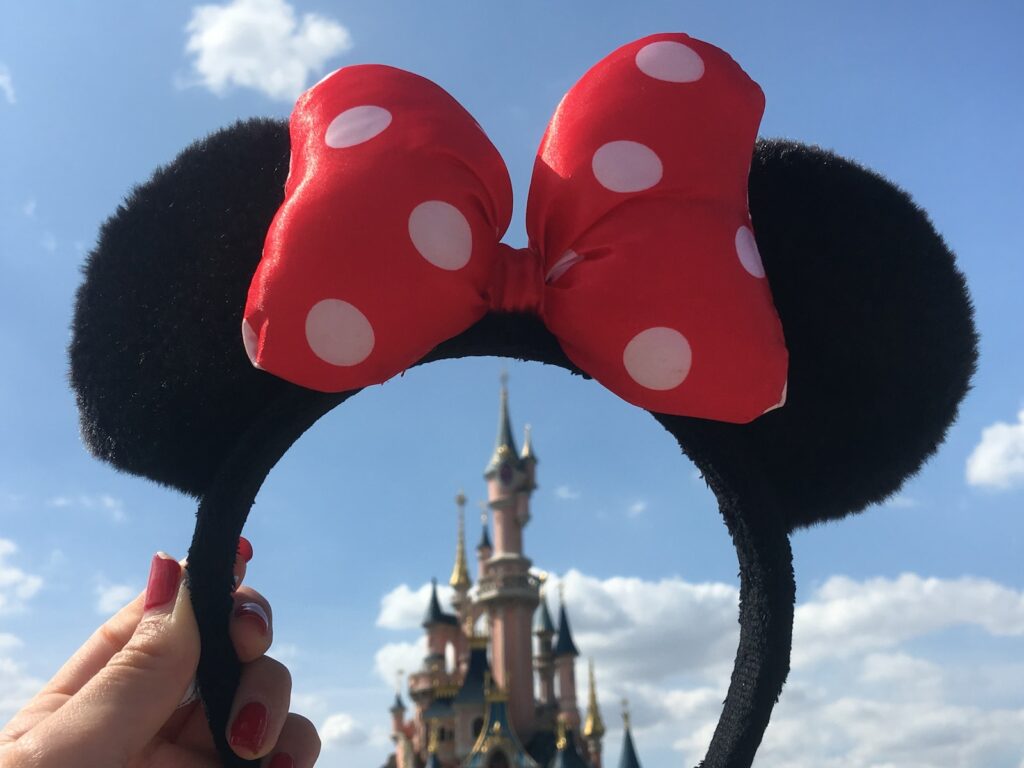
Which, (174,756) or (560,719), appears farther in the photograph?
(560,719)

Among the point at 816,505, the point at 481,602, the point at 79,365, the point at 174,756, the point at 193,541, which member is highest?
the point at 481,602

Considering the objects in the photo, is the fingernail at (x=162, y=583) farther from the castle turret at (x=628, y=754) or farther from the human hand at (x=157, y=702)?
the castle turret at (x=628, y=754)

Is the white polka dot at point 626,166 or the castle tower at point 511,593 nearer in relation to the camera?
the white polka dot at point 626,166

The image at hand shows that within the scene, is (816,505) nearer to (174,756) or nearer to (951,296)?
(951,296)

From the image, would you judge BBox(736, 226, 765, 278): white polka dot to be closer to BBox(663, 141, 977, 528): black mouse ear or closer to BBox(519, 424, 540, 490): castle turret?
BBox(663, 141, 977, 528): black mouse ear

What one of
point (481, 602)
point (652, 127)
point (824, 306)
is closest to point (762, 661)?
point (824, 306)

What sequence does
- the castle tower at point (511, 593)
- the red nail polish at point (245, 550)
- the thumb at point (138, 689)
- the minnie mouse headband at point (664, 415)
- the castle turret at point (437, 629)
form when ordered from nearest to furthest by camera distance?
the thumb at point (138, 689) < the minnie mouse headband at point (664, 415) < the red nail polish at point (245, 550) < the castle tower at point (511, 593) < the castle turret at point (437, 629)

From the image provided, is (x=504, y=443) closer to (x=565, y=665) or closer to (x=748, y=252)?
(x=565, y=665)

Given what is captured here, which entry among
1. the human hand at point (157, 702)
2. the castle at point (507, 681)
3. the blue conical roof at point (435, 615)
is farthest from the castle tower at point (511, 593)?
the human hand at point (157, 702)
